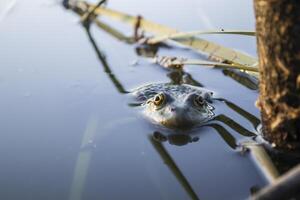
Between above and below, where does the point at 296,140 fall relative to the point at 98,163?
above

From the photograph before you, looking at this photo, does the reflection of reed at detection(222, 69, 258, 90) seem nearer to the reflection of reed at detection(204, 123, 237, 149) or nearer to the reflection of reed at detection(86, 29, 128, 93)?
the reflection of reed at detection(204, 123, 237, 149)

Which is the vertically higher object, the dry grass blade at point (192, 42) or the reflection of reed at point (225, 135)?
the dry grass blade at point (192, 42)

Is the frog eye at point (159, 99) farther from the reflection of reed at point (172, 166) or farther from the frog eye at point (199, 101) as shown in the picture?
the reflection of reed at point (172, 166)

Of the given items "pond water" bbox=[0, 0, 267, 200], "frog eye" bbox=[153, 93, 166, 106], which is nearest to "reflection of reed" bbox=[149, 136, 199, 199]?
"pond water" bbox=[0, 0, 267, 200]

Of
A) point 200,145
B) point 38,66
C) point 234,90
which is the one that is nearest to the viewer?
point 200,145

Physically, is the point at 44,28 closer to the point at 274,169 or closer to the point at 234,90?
the point at 234,90

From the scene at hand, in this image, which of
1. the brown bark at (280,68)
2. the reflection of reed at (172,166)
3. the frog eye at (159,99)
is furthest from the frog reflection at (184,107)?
the brown bark at (280,68)

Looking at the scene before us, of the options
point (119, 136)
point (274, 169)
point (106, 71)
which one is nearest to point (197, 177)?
point (274, 169)
